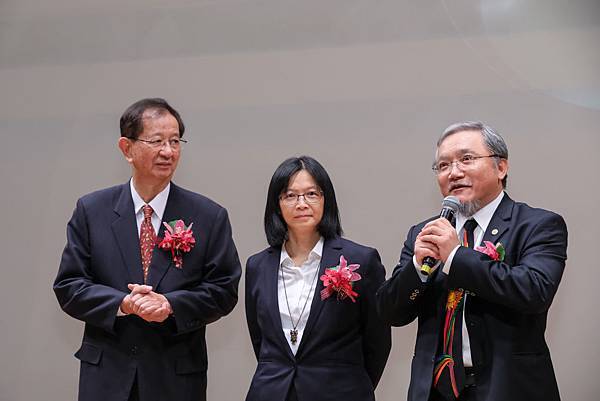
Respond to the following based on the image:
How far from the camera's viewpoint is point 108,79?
201 inches

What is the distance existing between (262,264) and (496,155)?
1.06 m

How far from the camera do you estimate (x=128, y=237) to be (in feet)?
11.3

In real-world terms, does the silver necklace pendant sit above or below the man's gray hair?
below

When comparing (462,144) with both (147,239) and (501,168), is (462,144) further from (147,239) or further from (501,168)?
(147,239)

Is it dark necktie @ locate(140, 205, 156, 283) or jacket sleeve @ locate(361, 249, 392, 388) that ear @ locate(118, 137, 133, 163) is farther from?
jacket sleeve @ locate(361, 249, 392, 388)

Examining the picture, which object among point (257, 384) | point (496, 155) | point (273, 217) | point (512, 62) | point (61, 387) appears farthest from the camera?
point (61, 387)

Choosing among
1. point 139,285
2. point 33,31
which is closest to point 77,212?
point 139,285

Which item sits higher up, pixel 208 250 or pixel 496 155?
pixel 496 155

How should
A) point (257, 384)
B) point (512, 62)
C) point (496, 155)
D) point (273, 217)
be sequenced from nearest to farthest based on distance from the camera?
1. point (496, 155)
2. point (257, 384)
3. point (273, 217)
4. point (512, 62)

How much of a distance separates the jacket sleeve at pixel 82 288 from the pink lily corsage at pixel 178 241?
0.26 meters

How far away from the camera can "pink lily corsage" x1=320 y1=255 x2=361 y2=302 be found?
325 centimetres

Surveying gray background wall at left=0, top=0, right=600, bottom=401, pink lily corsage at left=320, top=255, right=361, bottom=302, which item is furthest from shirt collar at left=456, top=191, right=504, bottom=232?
gray background wall at left=0, top=0, right=600, bottom=401

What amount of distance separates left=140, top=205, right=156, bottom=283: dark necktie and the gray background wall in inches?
54.5

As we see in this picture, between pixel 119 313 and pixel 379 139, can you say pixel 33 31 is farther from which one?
pixel 119 313
